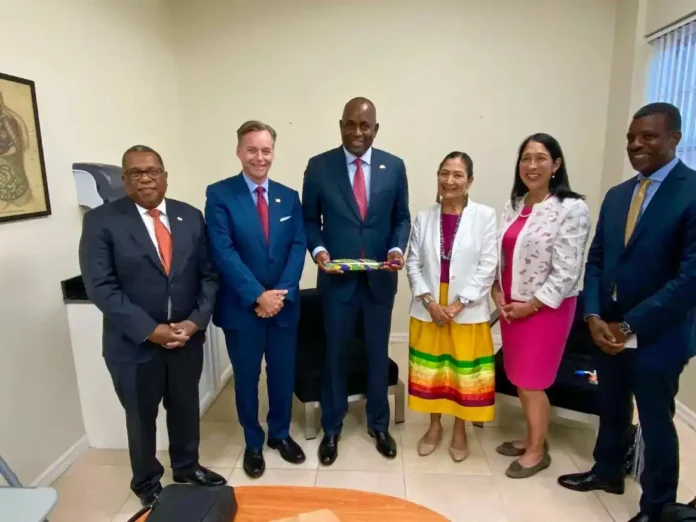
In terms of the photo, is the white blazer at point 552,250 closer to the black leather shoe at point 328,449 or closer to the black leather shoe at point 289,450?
the black leather shoe at point 328,449

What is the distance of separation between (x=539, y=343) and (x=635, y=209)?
0.72 metres

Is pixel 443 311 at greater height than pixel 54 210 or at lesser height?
lesser

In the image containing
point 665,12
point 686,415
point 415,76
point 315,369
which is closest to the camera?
point 315,369

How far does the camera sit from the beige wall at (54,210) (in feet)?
7.13

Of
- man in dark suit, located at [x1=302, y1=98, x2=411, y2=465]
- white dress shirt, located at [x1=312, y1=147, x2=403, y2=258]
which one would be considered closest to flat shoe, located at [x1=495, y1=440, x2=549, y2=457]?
man in dark suit, located at [x1=302, y1=98, x2=411, y2=465]

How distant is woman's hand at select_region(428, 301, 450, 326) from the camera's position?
7.50 feet

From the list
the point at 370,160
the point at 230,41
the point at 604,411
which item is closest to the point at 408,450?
the point at 604,411

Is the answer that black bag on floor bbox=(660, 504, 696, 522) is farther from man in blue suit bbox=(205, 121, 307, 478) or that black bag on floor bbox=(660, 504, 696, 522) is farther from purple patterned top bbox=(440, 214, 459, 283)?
man in blue suit bbox=(205, 121, 307, 478)

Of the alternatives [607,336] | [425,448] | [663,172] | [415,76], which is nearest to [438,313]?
[607,336]

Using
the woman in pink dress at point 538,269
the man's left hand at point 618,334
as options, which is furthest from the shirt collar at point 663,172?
the man's left hand at point 618,334

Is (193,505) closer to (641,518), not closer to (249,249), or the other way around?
(249,249)

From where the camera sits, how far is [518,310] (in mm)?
2199

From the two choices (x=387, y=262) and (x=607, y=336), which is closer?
(x=607, y=336)

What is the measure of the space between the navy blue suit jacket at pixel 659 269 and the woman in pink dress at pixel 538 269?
0.58 ft
